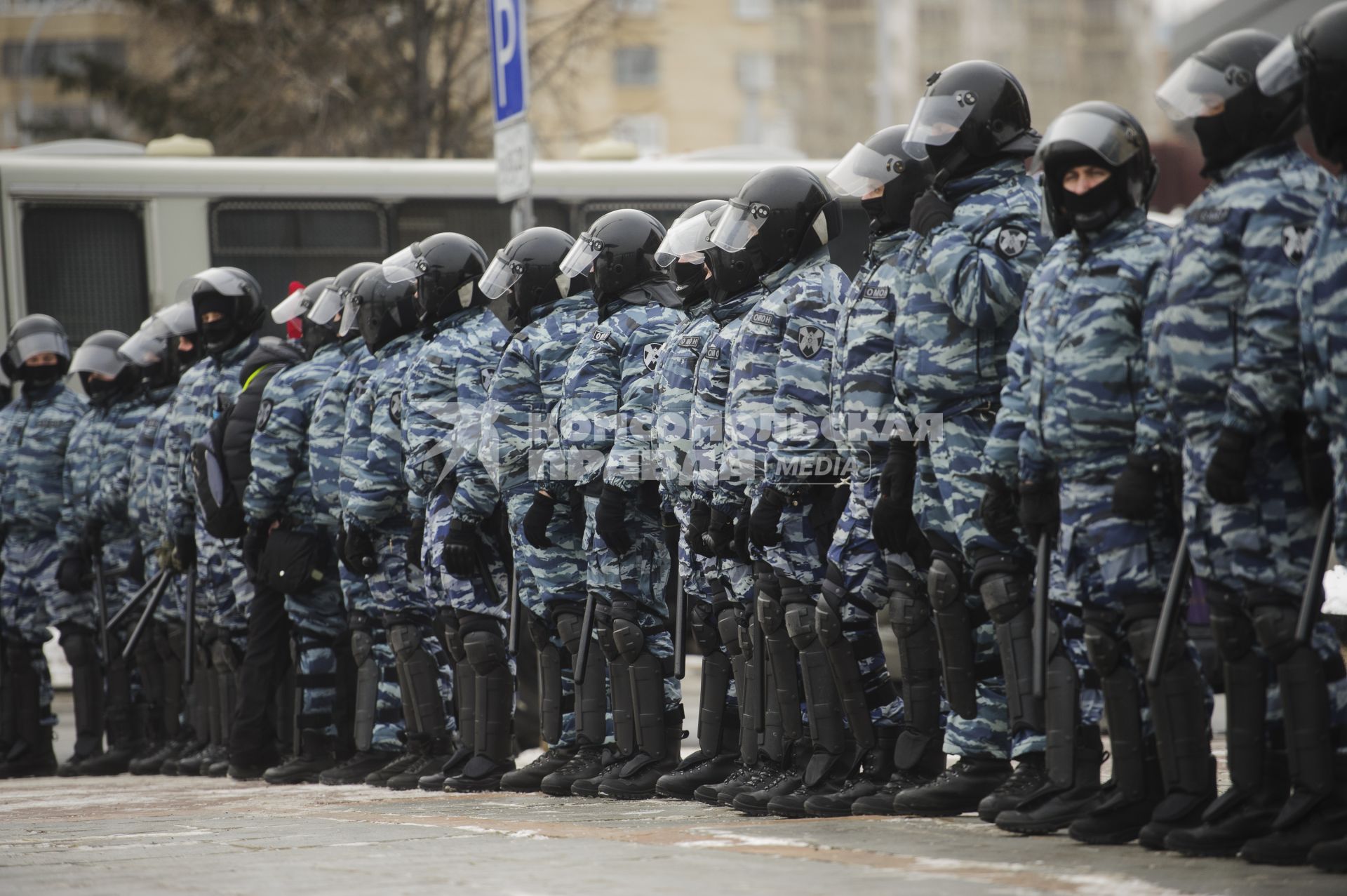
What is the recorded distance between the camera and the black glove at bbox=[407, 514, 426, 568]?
375 inches

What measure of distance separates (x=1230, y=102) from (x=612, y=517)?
3.38m

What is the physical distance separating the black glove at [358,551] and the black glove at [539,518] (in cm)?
130

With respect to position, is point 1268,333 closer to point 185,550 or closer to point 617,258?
point 617,258

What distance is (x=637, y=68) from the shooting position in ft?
210

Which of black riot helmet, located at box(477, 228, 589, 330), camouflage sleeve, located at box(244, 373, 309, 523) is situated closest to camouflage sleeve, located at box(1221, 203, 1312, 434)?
black riot helmet, located at box(477, 228, 589, 330)

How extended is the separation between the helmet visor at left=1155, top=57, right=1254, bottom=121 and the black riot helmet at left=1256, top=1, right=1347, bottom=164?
0.36 meters

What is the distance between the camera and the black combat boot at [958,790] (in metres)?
6.71

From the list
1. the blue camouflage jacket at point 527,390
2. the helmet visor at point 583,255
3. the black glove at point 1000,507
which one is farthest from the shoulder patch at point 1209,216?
the blue camouflage jacket at point 527,390

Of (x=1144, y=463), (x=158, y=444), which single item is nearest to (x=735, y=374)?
(x=1144, y=463)

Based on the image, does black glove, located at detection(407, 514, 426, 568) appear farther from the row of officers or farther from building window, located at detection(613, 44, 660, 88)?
building window, located at detection(613, 44, 660, 88)

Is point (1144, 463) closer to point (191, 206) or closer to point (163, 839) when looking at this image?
point (163, 839)

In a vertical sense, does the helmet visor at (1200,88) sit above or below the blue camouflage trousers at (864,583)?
above

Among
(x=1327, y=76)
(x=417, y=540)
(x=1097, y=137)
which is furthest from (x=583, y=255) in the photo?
(x=1327, y=76)

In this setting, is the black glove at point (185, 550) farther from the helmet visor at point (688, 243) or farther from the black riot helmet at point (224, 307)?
the helmet visor at point (688, 243)
